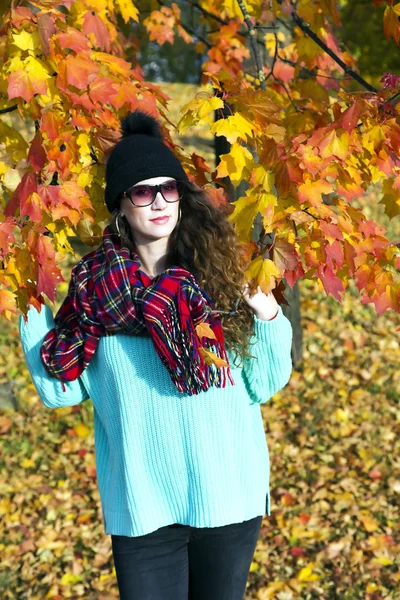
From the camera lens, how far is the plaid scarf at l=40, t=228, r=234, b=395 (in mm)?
2025

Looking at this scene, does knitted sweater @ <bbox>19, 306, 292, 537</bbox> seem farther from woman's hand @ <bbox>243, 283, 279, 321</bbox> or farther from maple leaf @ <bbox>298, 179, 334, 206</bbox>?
maple leaf @ <bbox>298, 179, 334, 206</bbox>

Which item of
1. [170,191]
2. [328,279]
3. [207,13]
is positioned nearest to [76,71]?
[170,191]

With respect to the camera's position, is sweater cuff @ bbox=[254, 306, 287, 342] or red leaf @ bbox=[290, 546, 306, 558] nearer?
sweater cuff @ bbox=[254, 306, 287, 342]

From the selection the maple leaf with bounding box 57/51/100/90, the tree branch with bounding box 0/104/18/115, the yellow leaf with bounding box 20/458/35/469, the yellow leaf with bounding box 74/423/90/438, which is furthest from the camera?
the yellow leaf with bounding box 74/423/90/438

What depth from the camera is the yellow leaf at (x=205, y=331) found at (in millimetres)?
2008

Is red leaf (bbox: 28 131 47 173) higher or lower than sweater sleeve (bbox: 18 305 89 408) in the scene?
higher

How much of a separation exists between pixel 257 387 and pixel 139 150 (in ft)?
2.67

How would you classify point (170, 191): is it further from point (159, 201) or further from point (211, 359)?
point (211, 359)

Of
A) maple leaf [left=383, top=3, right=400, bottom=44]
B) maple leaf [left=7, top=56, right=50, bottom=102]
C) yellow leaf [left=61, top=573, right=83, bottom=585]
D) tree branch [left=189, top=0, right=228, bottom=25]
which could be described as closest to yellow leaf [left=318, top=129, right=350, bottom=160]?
maple leaf [left=383, top=3, right=400, bottom=44]

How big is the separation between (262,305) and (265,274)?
0.12 m

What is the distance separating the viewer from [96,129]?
236 cm

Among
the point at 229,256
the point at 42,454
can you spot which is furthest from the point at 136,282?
the point at 42,454

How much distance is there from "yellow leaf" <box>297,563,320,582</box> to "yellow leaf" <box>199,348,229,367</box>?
2.31 m

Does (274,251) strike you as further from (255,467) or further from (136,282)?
(255,467)
